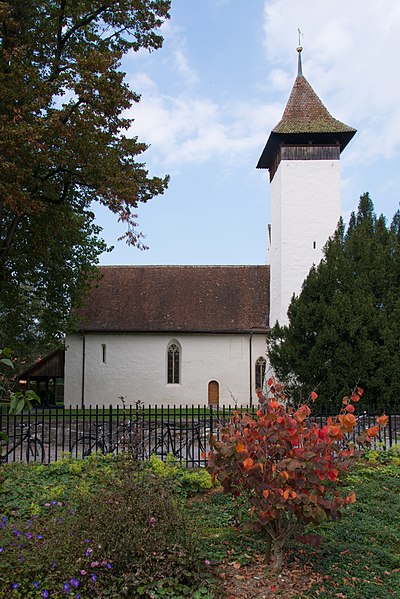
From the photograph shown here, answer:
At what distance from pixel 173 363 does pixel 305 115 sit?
1463 centimetres

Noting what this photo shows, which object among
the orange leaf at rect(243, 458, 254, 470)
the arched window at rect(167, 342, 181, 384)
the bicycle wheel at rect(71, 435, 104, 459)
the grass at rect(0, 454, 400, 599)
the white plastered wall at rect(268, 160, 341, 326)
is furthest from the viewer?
the arched window at rect(167, 342, 181, 384)

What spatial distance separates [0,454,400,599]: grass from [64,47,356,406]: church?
1814cm

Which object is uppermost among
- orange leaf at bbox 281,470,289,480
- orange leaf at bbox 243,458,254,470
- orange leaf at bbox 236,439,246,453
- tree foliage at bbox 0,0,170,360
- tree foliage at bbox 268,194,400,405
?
tree foliage at bbox 0,0,170,360

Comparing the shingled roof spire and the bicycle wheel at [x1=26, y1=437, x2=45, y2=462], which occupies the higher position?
the shingled roof spire

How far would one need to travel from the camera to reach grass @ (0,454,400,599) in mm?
4918

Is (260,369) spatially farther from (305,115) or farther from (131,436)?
(131,436)

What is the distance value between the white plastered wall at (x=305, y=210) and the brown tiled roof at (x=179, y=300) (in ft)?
9.86

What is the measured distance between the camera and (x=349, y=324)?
19516 mm

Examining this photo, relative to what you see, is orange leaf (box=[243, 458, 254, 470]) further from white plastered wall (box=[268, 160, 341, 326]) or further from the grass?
white plastered wall (box=[268, 160, 341, 326])

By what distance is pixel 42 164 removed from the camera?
15.3 m

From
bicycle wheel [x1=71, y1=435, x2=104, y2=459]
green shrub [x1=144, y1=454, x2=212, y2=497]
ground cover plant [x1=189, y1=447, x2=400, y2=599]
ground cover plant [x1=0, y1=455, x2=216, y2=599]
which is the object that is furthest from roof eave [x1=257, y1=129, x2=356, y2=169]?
ground cover plant [x1=0, y1=455, x2=216, y2=599]

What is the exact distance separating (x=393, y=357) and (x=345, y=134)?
478 inches

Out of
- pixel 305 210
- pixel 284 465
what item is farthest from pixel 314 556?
pixel 305 210

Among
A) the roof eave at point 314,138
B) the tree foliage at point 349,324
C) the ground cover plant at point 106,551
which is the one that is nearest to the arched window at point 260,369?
the tree foliage at point 349,324
